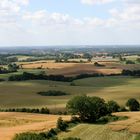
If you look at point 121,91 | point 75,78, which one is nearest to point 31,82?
point 75,78

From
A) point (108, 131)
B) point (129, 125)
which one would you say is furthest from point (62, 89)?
point (108, 131)

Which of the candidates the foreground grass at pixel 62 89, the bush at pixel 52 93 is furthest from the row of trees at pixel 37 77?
the bush at pixel 52 93

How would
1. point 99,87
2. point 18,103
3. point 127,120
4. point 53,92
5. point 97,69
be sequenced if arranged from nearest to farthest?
point 127,120, point 18,103, point 53,92, point 99,87, point 97,69

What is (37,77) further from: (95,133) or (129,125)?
(95,133)

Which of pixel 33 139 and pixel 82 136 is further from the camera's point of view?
pixel 82 136

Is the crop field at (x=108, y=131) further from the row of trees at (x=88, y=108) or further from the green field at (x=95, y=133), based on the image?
the row of trees at (x=88, y=108)

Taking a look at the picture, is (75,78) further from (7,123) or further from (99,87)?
(7,123)
